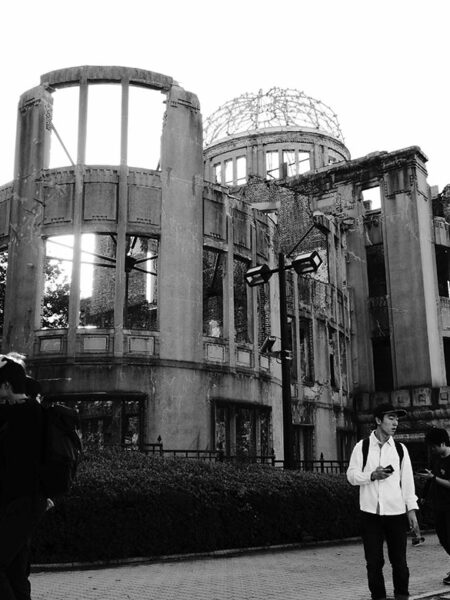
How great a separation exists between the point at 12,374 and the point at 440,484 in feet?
19.1

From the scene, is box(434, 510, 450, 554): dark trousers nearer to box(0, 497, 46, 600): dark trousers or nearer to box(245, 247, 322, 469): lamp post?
box(0, 497, 46, 600): dark trousers

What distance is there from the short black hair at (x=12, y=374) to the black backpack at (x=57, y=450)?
22cm

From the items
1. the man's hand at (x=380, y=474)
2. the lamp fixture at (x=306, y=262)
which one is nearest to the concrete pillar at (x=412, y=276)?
the lamp fixture at (x=306, y=262)

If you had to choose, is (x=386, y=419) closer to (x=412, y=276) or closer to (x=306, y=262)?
(x=306, y=262)

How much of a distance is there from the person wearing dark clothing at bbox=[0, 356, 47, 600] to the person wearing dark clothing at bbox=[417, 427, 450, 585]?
203 inches

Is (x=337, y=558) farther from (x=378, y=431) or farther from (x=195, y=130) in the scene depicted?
(x=195, y=130)

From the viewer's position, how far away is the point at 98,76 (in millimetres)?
20453

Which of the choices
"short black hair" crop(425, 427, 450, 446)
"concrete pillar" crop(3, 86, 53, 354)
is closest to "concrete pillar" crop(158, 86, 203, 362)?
"concrete pillar" crop(3, 86, 53, 354)

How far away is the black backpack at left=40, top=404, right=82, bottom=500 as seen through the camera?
478cm

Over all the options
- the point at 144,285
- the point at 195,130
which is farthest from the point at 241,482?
the point at 144,285

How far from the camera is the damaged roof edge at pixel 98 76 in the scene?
67.2ft

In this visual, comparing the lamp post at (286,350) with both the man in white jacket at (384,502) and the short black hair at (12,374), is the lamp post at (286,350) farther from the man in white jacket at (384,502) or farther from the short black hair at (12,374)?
the short black hair at (12,374)

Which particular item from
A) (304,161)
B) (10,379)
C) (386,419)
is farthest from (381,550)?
(304,161)

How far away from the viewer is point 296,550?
41.8 ft
